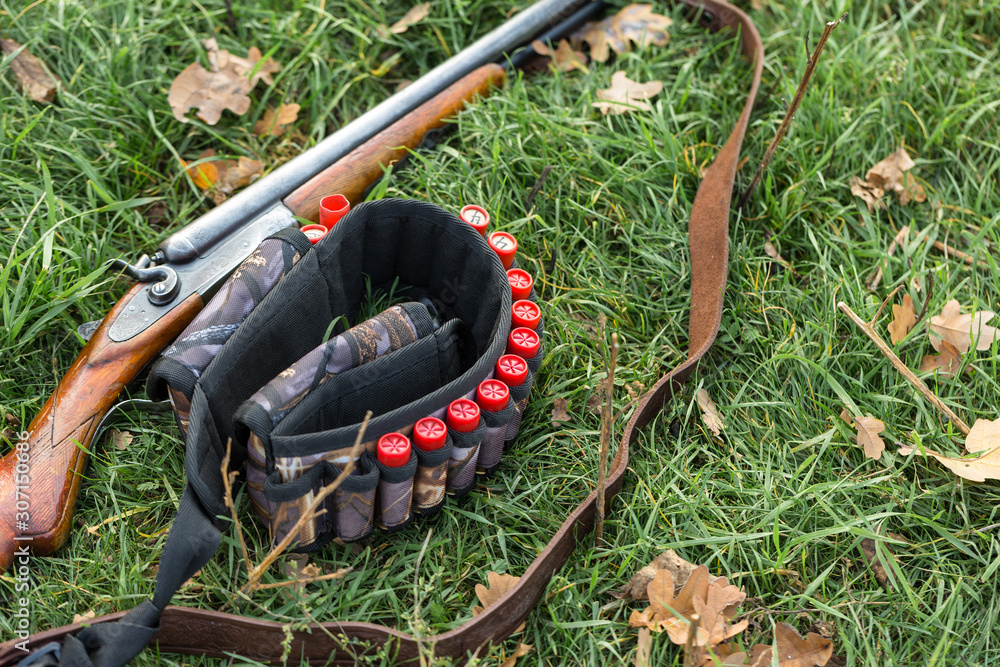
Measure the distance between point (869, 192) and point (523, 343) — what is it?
213 cm

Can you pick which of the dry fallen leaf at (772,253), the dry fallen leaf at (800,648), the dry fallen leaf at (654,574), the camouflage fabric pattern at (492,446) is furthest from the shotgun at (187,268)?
the dry fallen leaf at (800,648)

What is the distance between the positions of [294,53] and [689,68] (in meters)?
2.19

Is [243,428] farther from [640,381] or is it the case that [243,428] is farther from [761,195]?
[761,195]

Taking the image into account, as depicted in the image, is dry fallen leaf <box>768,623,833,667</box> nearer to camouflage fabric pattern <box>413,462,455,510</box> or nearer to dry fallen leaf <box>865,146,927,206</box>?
camouflage fabric pattern <box>413,462,455,510</box>

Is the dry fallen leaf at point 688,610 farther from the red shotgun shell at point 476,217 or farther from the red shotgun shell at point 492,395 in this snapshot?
the red shotgun shell at point 476,217

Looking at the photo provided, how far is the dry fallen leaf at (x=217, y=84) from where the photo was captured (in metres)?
4.12

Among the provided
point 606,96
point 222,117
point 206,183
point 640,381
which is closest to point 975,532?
point 640,381

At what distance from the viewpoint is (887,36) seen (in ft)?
15.0

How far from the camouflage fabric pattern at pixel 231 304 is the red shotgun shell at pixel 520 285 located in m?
0.87

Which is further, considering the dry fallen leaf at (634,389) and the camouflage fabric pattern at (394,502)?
the dry fallen leaf at (634,389)

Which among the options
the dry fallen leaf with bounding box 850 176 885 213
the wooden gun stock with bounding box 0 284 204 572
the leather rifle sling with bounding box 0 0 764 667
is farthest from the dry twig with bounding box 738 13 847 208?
the wooden gun stock with bounding box 0 284 204 572

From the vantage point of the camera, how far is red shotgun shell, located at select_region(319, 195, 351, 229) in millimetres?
3475

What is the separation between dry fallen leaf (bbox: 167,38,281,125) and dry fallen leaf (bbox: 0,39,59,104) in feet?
1.93

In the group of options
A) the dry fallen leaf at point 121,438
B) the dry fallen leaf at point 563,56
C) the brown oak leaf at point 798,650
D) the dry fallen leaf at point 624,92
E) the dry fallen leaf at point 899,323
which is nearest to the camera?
the brown oak leaf at point 798,650
